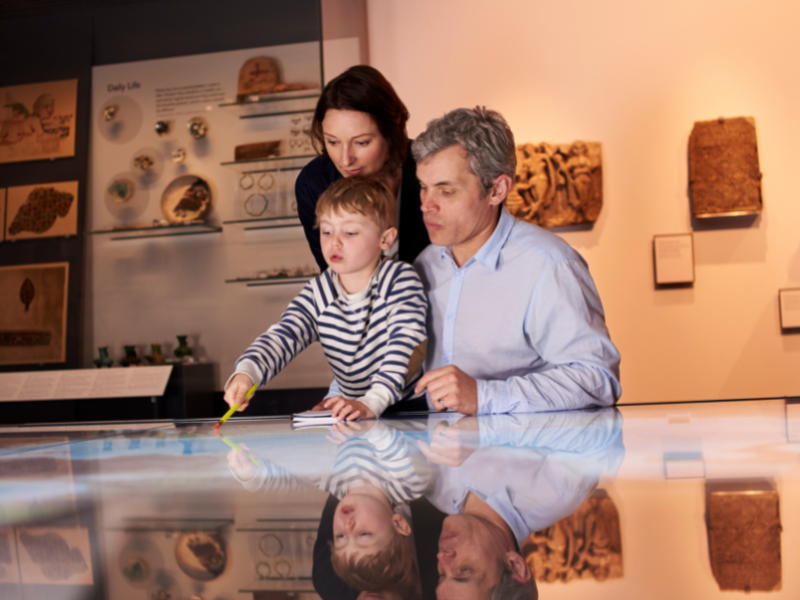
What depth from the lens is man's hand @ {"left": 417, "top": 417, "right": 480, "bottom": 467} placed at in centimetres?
72

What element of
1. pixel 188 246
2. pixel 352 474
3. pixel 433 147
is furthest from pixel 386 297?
pixel 188 246

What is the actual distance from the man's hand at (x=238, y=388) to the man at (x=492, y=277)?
1.47ft

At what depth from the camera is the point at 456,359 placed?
172 centimetres

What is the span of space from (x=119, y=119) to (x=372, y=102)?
2.70 metres

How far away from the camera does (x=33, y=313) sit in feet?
13.3

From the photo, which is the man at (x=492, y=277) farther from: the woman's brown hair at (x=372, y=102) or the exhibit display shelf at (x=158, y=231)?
the exhibit display shelf at (x=158, y=231)

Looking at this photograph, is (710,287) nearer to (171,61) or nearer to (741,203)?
(741,203)

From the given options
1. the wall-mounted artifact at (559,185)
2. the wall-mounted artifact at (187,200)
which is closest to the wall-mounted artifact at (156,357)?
the wall-mounted artifact at (187,200)

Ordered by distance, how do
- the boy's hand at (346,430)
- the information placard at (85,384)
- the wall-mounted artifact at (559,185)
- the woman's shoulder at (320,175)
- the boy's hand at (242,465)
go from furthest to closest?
the wall-mounted artifact at (559,185)
the information placard at (85,384)
the woman's shoulder at (320,175)
the boy's hand at (346,430)
the boy's hand at (242,465)

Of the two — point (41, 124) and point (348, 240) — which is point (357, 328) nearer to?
point (348, 240)

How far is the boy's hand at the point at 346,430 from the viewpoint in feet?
3.14

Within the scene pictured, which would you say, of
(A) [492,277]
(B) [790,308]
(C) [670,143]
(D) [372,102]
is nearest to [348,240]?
(A) [492,277]

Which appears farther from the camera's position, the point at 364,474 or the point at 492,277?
the point at 492,277

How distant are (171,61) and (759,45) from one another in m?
3.43
